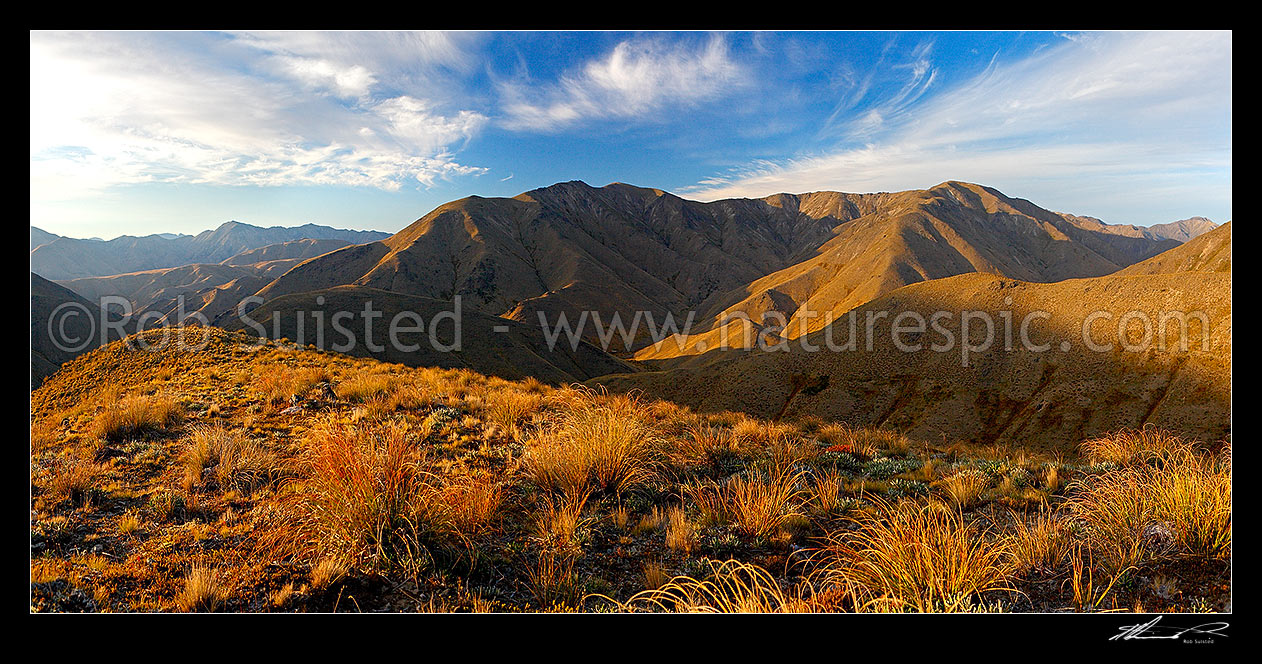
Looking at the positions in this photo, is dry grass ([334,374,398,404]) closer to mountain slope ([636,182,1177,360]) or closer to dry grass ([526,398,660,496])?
dry grass ([526,398,660,496])

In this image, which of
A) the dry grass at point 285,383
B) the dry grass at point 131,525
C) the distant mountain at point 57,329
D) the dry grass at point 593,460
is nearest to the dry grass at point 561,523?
the dry grass at point 593,460

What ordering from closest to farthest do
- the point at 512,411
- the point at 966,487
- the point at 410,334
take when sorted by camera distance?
the point at 966,487 < the point at 512,411 < the point at 410,334

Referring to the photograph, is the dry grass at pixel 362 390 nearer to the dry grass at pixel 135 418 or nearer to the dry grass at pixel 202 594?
the dry grass at pixel 135 418

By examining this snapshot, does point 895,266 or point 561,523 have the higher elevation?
point 895,266

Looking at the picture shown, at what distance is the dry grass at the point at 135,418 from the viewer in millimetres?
6027

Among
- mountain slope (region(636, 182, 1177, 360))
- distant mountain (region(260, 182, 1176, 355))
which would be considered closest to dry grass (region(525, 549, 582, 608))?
mountain slope (region(636, 182, 1177, 360))

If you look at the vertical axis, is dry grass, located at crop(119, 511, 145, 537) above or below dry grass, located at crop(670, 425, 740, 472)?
below

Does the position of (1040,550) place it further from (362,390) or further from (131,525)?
(362,390)

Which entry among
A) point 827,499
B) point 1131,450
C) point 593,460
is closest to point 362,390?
point 593,460
